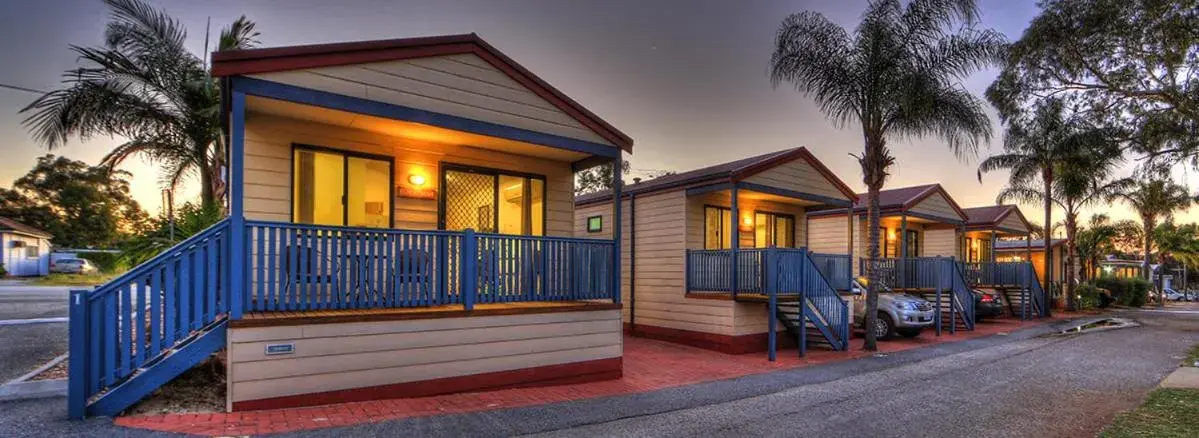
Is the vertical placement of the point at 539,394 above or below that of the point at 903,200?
Result: below

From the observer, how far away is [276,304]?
22.0ft

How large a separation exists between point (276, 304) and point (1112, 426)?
9.46 metres

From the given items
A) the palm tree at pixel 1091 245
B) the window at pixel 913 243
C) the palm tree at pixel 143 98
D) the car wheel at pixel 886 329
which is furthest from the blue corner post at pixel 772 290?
the palm tree at pixel 1091 245

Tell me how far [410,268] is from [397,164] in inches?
89.1

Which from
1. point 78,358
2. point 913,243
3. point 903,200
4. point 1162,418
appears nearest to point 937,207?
point 903,200

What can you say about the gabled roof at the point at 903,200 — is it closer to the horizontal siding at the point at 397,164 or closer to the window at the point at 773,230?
the window at the point at 773,230

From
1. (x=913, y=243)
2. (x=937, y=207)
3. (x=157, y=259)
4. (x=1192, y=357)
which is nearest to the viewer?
(x=157, y=259)

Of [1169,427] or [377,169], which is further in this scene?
[377,169]

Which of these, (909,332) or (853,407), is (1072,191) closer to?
(909,332)

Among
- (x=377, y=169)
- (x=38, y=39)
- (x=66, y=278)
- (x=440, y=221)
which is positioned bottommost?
(x=66, y=278)

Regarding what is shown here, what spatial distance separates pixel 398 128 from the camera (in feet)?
28.4

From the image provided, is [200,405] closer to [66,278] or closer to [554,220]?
[554,220]

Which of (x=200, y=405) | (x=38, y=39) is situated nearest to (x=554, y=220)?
(x=200, y=405)

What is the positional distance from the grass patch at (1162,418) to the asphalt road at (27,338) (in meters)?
12.9
